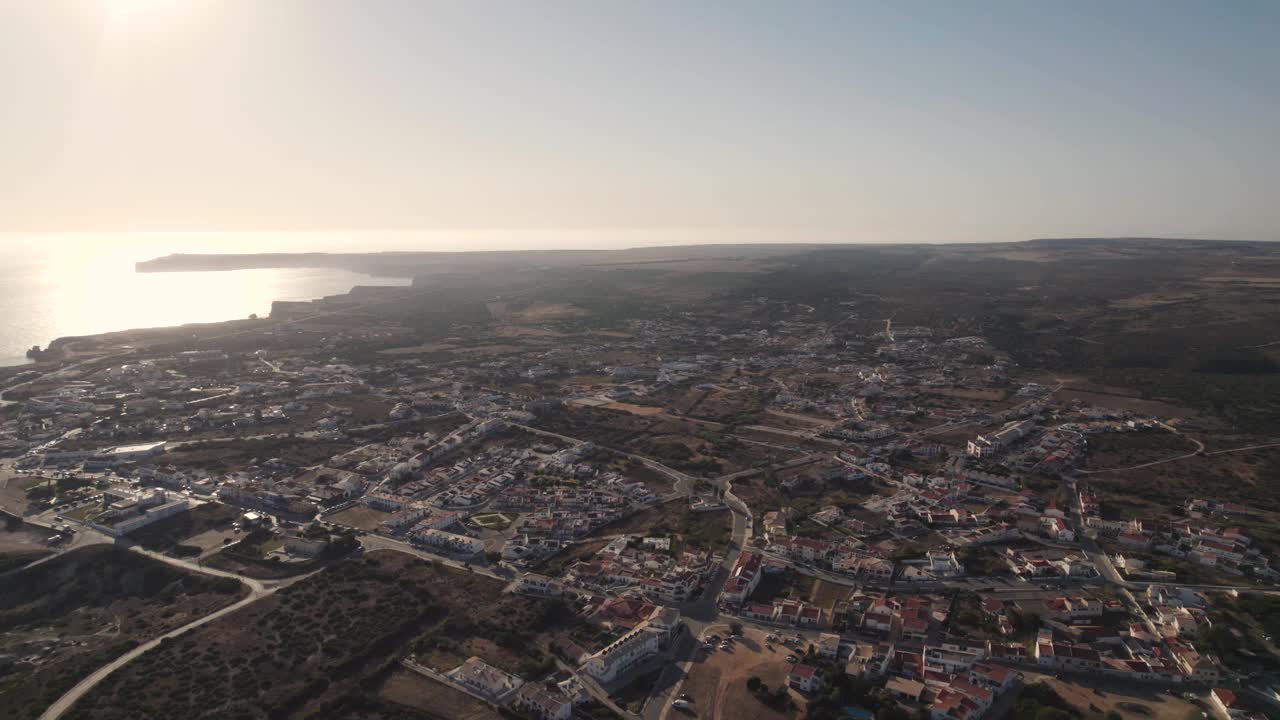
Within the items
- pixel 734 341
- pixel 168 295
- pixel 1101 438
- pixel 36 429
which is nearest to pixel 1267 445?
pixel 1101 438

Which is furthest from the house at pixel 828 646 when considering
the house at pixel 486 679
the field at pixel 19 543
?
the field at pixel 19 543

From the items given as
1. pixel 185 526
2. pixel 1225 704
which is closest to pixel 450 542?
pixel 185 526

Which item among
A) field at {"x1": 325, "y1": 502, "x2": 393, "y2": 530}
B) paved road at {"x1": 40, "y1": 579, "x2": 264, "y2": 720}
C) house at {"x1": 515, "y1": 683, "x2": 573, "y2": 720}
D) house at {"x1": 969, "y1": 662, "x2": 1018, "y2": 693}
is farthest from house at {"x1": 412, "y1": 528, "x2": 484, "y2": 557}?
house at {"x1": 969, "y1": 662, "x2": 1018, "y2": 693}

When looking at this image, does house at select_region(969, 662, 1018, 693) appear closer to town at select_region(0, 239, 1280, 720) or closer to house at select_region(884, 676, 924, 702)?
town at select_region(0, 239, 1280, 720)

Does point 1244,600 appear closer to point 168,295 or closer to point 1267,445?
point 1267,445

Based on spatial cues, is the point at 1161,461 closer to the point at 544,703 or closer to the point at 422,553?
the point at 544,703

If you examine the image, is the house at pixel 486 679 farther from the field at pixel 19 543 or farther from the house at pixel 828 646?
the field at pixel 19 543
